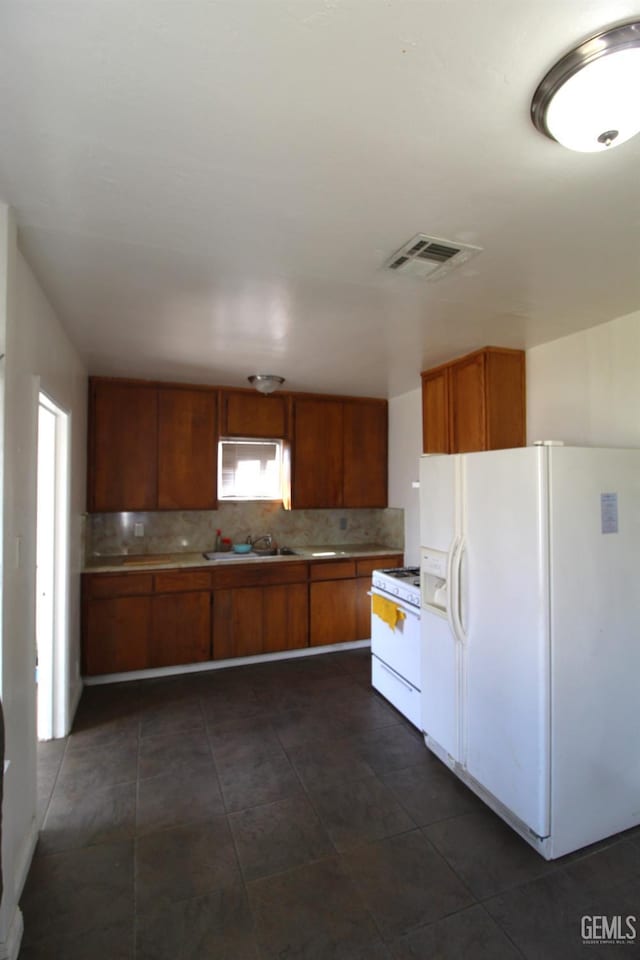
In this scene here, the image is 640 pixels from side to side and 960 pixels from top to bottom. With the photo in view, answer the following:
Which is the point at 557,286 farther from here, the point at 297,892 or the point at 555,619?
the point at 297,892

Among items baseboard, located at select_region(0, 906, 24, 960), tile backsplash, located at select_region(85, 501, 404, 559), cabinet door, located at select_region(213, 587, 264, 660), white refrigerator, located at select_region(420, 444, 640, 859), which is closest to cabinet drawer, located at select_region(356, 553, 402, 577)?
tile backsplash, located at select_region(85, 501, 404, 559)

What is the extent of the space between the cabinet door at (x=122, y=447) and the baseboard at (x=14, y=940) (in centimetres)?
266

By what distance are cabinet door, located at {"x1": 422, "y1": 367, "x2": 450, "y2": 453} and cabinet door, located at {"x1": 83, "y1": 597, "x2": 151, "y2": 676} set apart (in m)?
2.54

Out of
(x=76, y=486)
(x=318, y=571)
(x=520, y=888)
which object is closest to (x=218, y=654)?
(x=318, y=571)

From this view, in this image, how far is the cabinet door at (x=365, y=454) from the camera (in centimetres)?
463

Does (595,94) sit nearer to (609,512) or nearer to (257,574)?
(609,512)

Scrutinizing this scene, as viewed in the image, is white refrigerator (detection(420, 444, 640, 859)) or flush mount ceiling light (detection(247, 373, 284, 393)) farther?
flush mount ceiling light (detection(247, 373, 284, 393))

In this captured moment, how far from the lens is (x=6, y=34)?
921 mm

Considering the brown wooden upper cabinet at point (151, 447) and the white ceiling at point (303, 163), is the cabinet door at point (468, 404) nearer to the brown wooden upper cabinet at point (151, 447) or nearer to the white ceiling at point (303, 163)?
the white ceiling at point (303, 163)

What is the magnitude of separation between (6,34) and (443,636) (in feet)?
8.75

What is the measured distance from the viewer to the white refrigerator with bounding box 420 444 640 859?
188 cm

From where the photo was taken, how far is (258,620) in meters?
3.94

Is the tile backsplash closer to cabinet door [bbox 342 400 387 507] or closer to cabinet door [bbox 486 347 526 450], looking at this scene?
cabinet door [bbox 342 400 387 507]

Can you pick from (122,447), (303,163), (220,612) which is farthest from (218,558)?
(303,163)
